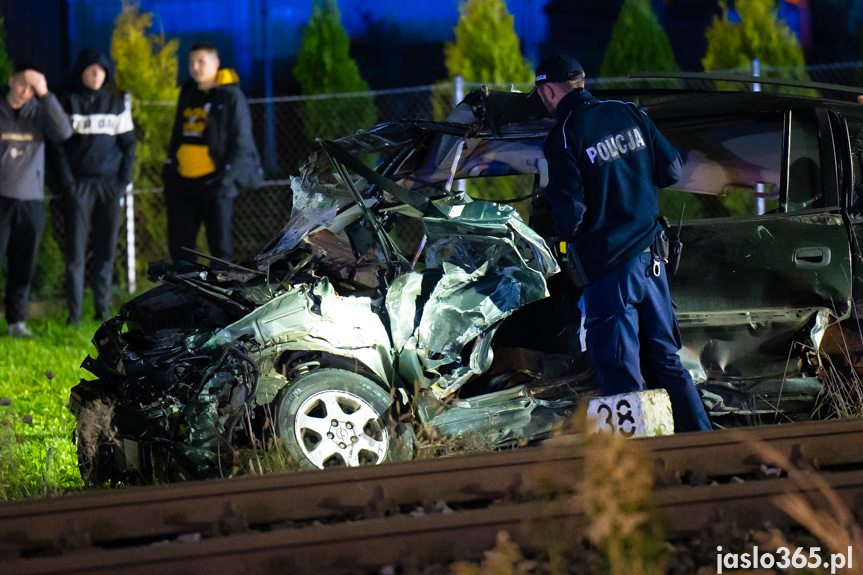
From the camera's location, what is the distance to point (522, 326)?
549cm

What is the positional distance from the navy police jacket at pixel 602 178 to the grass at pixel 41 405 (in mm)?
2510

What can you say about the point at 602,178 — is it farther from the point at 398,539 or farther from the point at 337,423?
the point at 398,539

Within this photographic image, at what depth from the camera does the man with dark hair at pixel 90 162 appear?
10062 millimetres

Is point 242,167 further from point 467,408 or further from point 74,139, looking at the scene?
point 467,408

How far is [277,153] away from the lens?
1617cm

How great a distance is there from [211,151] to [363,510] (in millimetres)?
6323

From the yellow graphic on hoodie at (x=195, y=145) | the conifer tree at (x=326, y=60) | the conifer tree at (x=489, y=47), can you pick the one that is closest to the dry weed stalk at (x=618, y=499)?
the yellow graphic on hoodie at (x=195, y=145)

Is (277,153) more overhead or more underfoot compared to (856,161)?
more overhead

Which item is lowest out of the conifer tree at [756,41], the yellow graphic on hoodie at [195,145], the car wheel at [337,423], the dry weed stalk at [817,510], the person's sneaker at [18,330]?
the dry weed stalk at [817,510]

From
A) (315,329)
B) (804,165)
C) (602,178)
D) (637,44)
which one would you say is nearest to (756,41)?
(637,44)

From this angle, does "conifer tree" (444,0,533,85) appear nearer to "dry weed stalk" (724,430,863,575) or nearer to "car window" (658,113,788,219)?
"car window" (658,113,788,219)

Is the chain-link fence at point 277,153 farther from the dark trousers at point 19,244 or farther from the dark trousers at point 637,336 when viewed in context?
the dark trousers at point 637,336

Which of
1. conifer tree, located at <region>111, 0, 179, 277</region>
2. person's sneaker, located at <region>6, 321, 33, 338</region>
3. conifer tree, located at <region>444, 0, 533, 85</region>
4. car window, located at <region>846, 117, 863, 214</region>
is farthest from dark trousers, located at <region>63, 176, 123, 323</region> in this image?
car window, located at <region>846, 117, 863, 214</region>

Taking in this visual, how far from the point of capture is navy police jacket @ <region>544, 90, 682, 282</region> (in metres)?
4.94
